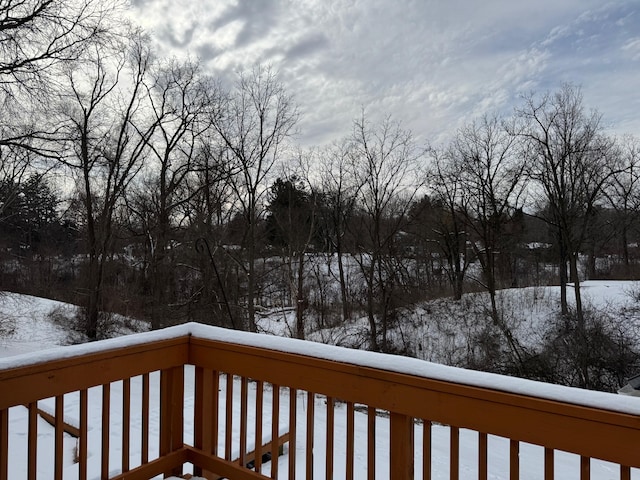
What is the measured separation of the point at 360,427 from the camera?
19.8 feet

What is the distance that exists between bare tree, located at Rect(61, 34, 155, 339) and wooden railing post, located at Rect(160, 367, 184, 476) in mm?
10979

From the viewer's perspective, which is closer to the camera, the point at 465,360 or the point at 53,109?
the point at 53,109

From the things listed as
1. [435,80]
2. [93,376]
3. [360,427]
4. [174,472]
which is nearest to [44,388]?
[93,376]

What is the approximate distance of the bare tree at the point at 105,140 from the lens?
1155cm

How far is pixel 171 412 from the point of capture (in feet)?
7.00

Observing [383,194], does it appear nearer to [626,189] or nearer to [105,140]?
[626,189]

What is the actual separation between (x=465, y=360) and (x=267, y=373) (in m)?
10.4

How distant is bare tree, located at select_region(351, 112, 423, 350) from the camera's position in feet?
42.4

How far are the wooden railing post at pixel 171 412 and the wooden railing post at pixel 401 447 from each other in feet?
3.92

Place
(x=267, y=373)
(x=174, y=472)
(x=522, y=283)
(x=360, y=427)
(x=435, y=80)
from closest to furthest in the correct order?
(x=267, y=373), (x=174, y=472), (x=360, y=427), (x=435, y=80), (x=522, y=283)

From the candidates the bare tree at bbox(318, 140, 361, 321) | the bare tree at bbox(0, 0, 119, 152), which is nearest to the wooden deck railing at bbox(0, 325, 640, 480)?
the bare tree at bbox(0, 0, 119, 152)

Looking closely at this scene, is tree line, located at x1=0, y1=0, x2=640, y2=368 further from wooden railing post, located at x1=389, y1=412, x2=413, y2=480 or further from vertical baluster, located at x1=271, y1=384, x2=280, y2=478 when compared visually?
wooden railing post, located at x1=389, y1=412, x2=413, y2=480

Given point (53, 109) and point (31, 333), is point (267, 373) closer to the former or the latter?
point (53, 109)

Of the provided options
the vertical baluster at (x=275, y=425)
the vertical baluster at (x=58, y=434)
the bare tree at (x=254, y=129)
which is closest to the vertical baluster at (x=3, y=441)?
the vertical baluster at (x=58, y=434)
